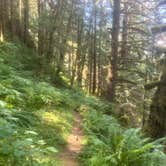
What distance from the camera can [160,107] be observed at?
27.6ft

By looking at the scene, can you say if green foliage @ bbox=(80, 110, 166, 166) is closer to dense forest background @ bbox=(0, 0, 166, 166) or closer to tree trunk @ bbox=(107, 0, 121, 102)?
dense forest background @ bbox=(0, 0, 166, 166)

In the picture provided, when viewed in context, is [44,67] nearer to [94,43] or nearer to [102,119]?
[94,43]

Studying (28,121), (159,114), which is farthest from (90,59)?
(28,121)

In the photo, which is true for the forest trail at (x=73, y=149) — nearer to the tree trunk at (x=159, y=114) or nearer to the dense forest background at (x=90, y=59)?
the dense forest background at (x=90, y=59)

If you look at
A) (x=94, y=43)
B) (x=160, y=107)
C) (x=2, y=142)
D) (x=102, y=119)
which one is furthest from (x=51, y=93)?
(x=94, y=43)

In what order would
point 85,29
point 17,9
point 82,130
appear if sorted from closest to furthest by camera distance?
1. point 82,130
2. point 17,9
3. point 85,29

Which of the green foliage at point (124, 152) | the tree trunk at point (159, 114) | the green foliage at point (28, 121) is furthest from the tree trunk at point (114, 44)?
the green foliage at point (124, 152)

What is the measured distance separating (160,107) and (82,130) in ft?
8.52

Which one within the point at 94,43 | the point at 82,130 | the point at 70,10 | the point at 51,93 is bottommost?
the point at 82,130

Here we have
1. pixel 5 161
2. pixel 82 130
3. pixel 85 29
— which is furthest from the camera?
pixel 85 29

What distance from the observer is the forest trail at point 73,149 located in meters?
7.09

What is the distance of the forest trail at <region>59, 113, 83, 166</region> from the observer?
23.3 feet

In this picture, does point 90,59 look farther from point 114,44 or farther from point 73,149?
point 73,149

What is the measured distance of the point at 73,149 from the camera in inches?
314
